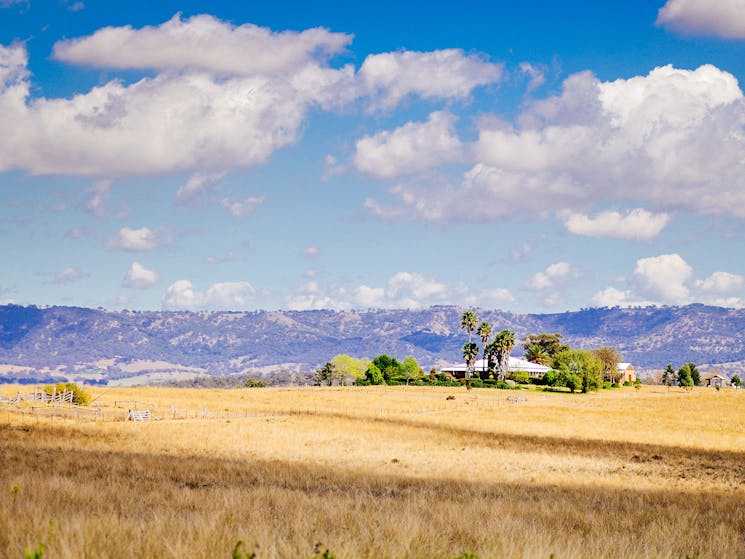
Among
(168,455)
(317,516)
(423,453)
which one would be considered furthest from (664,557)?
(423,453)

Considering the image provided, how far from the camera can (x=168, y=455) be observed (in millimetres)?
32000

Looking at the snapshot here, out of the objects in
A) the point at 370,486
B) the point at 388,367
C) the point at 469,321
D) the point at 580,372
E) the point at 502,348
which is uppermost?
the point at 469,321

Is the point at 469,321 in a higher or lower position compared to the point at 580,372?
higher

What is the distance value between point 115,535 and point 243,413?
69.1 metres

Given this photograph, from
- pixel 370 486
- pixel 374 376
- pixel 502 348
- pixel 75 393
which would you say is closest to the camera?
pixel 370 486

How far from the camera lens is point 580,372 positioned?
504 ft

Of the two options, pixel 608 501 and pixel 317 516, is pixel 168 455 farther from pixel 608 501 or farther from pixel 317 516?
pixel 317 516

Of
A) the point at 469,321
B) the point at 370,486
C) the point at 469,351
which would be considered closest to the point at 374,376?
the point at 469,351

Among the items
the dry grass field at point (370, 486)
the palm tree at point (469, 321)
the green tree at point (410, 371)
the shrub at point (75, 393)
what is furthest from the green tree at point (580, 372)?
the shrub at point (75, 393)

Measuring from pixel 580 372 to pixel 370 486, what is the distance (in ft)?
450

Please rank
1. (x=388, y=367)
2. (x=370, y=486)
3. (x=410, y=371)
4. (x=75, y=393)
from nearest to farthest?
(x=370, y=486), (x=75, y=393), (x=388, y=367), (x=410, y=371)

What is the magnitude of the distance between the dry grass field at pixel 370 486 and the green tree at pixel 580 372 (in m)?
69.1

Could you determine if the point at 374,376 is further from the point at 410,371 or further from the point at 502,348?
the point at 502,348

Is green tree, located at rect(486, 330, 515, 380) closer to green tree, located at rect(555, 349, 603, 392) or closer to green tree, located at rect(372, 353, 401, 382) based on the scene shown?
green tree, located at rect(555, 349, 603, 392)
